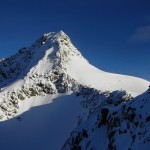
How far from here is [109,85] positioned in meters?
64.6

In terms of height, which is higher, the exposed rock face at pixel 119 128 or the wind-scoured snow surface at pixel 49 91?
the wind-scoured snow surface at pixel 49 91

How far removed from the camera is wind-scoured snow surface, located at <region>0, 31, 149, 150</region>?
179ft

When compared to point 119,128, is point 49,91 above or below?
above

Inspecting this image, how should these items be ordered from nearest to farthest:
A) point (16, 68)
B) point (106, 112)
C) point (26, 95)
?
point (106, 112) → point (26, 95) → point (16, 68)

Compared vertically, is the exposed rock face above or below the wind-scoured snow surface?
below

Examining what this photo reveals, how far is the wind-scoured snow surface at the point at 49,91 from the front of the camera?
5447 centimetres

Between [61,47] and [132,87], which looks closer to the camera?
[132,87]

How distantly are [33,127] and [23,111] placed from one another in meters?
5.30

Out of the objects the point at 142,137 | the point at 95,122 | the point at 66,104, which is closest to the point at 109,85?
the point at 66,104

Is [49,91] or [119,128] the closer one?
[119,128]

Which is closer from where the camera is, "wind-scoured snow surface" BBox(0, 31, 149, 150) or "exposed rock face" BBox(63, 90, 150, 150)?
"exposed rock face" BBox(63, 90, 150, 150)

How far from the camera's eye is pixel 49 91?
6581 cm

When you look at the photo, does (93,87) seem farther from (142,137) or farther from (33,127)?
(142,137)

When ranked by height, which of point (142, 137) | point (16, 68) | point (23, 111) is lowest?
point (142, 137)
